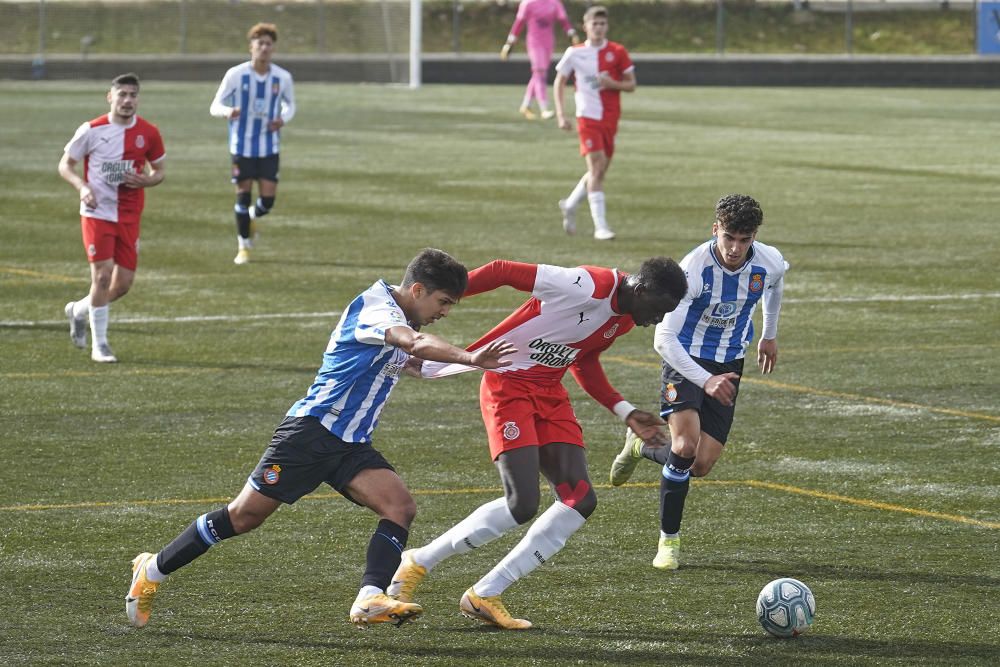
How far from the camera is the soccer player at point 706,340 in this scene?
869cm

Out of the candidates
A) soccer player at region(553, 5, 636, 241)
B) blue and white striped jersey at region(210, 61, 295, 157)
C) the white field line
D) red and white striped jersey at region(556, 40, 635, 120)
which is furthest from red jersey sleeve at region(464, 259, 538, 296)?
red and white striped jersey at region(556, 40, 635, 120)

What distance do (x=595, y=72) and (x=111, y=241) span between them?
851cm

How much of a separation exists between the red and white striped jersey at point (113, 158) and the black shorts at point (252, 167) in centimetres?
539

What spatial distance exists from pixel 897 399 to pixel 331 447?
6518 mm

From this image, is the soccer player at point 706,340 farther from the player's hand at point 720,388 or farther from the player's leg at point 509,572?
the player's leg at point 509,572

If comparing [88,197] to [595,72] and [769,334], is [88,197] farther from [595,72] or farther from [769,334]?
[595,72]

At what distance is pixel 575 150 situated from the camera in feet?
107

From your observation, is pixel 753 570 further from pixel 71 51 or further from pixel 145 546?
pixel 71 51

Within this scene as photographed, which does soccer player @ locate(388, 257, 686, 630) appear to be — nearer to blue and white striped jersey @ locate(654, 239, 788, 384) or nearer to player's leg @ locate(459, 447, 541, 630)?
player's leg @ locate(459, 447, 541, 630)

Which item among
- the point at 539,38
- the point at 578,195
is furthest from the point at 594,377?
the point at 539,38

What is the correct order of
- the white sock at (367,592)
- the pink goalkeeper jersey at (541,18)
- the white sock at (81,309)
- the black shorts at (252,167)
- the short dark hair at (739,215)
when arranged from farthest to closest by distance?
the pink goalkeeper jersey at (541,18)
the black shorts at (252,167)
the white sock at (81,309)
the short dark hair at (739,215)
the white sock at (367,592)

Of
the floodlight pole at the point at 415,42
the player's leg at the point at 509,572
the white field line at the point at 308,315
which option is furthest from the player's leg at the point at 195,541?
the floodlight pole at the point at 415,42

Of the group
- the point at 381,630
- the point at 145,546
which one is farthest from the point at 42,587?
the point at 381,630

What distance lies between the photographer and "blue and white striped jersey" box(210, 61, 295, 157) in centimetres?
1923
